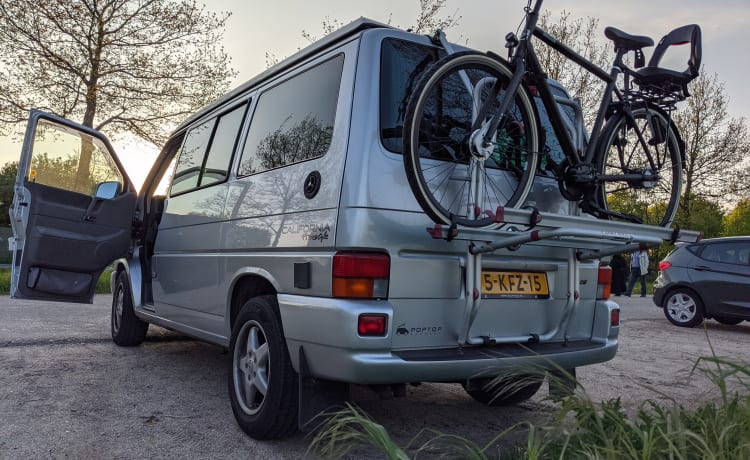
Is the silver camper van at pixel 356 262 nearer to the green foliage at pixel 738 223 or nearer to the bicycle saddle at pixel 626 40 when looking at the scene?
the bicycle saddle at pixel 626 40

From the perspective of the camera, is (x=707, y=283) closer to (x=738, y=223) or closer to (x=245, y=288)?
(x=245, y=288)

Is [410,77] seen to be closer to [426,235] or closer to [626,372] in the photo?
[426,235]

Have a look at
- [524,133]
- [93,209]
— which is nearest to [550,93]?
[524,133]

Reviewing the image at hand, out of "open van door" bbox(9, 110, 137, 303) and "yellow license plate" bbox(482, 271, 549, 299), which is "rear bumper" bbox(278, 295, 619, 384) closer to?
"yellow license plate" bbox(482, 271, 549, 299)

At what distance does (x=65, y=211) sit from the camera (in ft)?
17.2

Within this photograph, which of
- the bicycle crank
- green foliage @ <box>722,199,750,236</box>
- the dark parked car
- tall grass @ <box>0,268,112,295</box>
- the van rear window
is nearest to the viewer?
the van rear window

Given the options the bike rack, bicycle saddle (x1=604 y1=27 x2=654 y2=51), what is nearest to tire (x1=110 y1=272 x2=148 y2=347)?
the bike rack

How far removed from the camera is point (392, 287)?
2.93 meters

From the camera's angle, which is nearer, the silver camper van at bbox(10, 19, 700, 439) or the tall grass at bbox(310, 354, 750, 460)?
the tall grass at bbox(310, 354, 750, 460)

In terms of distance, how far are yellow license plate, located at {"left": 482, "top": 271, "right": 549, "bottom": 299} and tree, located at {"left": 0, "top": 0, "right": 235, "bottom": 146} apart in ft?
57.2

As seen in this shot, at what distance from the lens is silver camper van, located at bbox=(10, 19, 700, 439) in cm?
290

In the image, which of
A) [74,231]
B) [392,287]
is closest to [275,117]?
[392,287]

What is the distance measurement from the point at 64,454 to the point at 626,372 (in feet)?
15.2

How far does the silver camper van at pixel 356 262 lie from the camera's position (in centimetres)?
290
